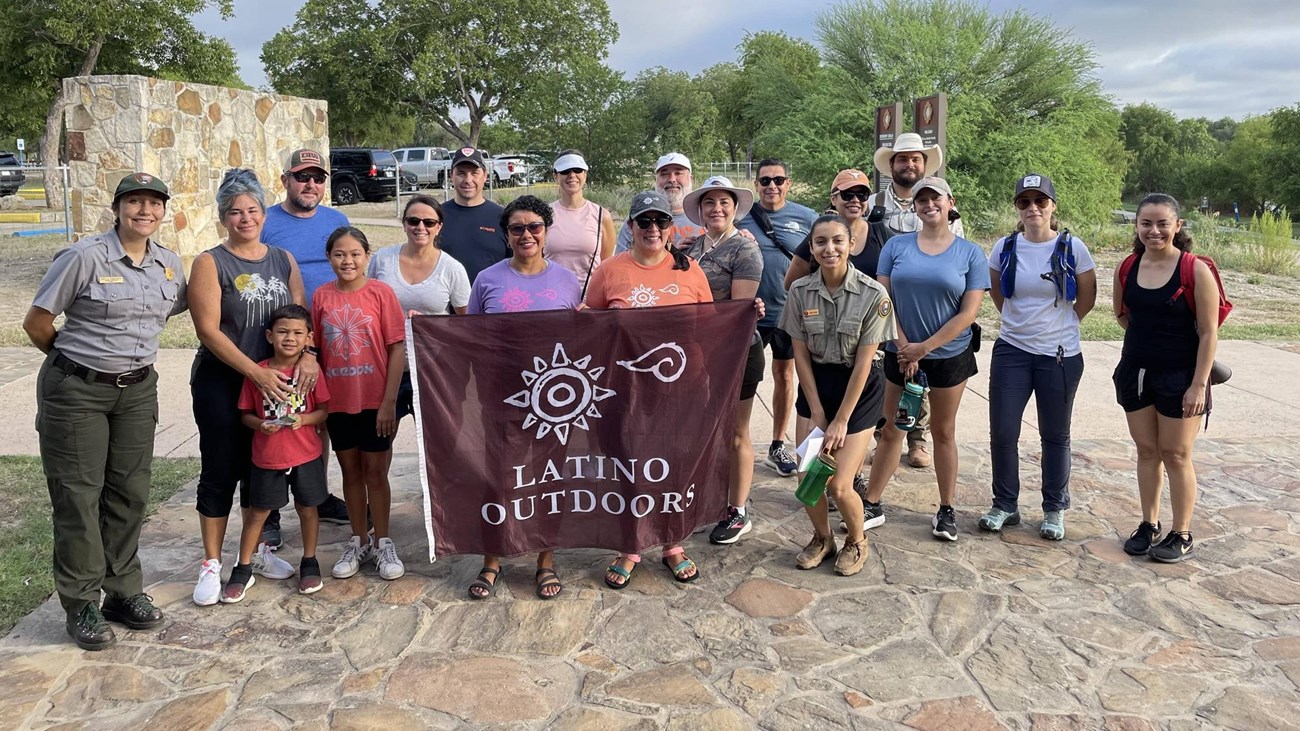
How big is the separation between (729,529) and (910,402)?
1.09 meters

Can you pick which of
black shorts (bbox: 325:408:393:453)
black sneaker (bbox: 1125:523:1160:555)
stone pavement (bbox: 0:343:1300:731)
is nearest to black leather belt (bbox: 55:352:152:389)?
black shorts (bbox: 325:408:393:453)

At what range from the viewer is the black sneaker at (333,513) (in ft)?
17.4

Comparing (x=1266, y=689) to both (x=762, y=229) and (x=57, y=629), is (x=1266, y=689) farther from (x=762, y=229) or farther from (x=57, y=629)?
(x=57, y=629)

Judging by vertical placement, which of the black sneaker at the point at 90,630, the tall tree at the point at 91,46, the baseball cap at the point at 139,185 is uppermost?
the tall tree at the point at 91,46

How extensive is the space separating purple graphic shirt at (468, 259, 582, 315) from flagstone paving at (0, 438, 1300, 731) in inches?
49.6

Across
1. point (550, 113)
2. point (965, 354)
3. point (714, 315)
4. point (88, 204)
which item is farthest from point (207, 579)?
point (550, 113)

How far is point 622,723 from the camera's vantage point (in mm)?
3346

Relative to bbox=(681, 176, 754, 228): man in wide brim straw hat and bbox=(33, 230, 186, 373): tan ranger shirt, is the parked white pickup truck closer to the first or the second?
bbox=(681, 176, 754, 228): man in wide brim straw hat

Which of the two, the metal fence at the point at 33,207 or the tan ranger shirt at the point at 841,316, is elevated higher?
the metal fence at the point at 33,207

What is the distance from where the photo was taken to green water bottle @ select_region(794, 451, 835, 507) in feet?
14.2

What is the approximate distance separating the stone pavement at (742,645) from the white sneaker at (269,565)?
79 mm

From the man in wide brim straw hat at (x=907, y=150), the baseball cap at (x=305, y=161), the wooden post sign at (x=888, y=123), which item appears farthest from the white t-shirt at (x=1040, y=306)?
the wooden post sign at (x=888, y=123)

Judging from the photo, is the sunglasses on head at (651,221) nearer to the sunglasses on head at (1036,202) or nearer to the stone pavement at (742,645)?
the stone pavement at (742,645)

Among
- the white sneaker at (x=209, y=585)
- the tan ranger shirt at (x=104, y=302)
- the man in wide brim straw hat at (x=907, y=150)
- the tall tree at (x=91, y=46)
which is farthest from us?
the tall tree at (x=91, y=46)
